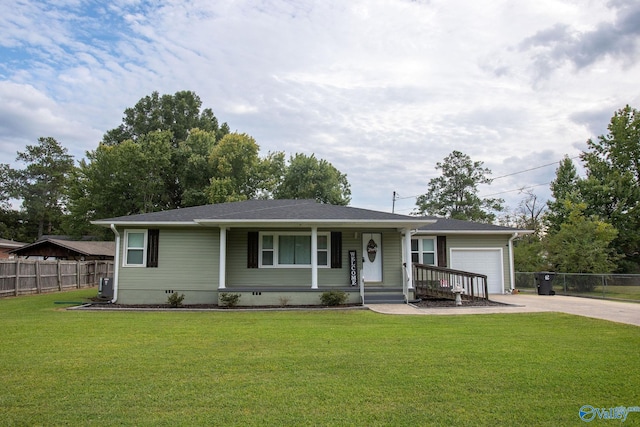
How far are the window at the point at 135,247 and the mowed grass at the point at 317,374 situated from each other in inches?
217

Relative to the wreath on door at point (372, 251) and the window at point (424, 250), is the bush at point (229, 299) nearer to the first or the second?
the wreath on door at point (372, 251)

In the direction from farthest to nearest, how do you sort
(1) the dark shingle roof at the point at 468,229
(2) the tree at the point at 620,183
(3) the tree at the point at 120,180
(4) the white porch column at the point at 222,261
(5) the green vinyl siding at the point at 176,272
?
(3) the tree at the point at 120,180 < (2) the tree at the point at 620,183 < (1) the dark shingle roof at the point at 468,229 < (5) the green vinyl siding at the point at 176,272 < (4) the white porch column at the point at 222,261

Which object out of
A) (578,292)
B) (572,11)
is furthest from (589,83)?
(578,292)

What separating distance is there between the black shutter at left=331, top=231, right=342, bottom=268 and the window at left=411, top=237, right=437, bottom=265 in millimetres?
4412

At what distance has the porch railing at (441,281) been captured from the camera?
45.9 ft

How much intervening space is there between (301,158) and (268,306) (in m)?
26.6

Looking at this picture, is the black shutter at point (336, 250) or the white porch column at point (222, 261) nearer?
the white porch column at point (222, 261)

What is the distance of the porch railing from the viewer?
1399 centimetres

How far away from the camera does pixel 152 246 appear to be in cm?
1440

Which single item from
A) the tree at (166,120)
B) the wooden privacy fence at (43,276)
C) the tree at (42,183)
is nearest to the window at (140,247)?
the wooden privacy fence at (43,276)

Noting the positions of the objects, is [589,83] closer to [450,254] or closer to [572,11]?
[572,11]

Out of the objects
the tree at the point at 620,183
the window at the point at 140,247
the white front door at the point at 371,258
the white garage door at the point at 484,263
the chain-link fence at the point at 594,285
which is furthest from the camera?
the tree at the point at 620,183

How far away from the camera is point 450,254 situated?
59.0 ft

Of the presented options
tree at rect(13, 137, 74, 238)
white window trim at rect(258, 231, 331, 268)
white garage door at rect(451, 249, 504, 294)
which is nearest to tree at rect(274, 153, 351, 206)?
white garage door at rect(451, 249, 504, 294)
